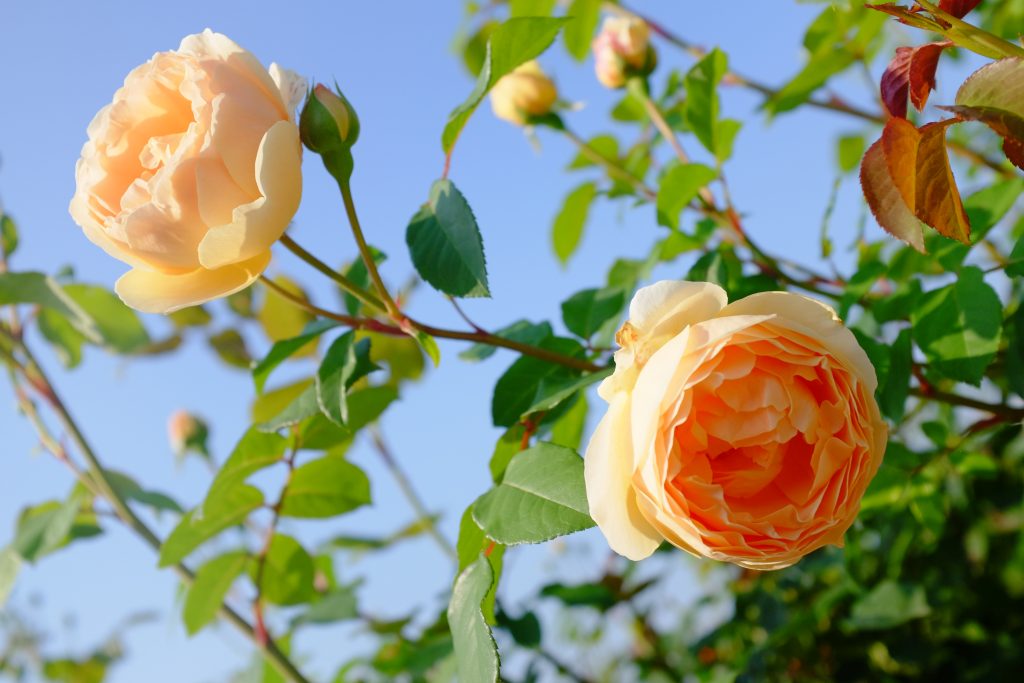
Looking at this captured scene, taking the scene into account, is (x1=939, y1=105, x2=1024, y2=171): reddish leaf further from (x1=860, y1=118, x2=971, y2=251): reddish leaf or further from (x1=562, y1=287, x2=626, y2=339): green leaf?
(x1=562, y1=287, x2=626, y2=339): green leaf

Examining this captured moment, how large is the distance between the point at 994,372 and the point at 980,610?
24.4 inches

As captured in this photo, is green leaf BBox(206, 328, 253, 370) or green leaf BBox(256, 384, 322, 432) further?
green leaf BBox(206, 328, 253, 370)

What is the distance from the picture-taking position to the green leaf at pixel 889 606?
1.21 meters

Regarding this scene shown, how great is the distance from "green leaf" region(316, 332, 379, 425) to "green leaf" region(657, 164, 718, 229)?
361 millimetres

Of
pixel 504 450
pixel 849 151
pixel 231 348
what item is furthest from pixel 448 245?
pixel 849 151

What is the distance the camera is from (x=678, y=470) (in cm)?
54

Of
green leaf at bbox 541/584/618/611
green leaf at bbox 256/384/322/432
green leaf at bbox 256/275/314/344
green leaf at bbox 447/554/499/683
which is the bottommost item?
green leaf at bbox 541/584/618/611

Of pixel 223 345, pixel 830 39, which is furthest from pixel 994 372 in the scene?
pixel 223 345

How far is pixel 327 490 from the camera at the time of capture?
1.01 m

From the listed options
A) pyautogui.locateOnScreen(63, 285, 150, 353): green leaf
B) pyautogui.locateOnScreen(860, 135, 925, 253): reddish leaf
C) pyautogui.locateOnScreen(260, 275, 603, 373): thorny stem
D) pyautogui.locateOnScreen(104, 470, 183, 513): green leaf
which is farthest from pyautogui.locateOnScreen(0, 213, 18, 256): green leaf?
pyautogui.locateOnScreen(860, 135, 925, 253): reddish leaf

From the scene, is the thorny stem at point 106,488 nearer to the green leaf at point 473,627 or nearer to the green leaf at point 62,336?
the green leaf at point 62,336

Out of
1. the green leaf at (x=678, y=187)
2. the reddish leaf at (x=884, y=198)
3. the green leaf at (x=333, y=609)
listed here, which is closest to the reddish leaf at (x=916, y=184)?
the reddish leaf at (x=884, y=198)

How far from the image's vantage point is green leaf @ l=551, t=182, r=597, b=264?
1.36 meters

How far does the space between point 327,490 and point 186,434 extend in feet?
2.44
